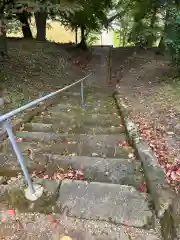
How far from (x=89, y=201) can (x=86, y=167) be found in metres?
0.66

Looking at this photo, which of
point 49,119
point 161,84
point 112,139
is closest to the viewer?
point 112,139

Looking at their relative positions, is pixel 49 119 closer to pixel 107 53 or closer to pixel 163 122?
pixel 163 122

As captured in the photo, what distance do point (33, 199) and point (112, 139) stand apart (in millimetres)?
1770

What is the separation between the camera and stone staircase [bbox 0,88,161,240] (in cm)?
199

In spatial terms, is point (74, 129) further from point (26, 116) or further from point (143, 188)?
point (143, 188)

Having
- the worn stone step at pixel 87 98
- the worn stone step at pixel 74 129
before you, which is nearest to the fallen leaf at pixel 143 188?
the worn stone step at pixel 74 129

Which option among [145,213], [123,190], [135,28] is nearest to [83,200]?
[123,190]

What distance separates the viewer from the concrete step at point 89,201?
2.03 meters

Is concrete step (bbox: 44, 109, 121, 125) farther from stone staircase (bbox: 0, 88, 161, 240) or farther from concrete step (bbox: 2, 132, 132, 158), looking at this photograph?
concrete step (bbox: 2, 132, 132, 158)

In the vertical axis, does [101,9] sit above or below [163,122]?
above

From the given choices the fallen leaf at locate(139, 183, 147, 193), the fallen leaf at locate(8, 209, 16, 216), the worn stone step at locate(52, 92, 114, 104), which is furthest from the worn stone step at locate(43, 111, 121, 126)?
the fallen leaf at locate(8, 209, 16, 216)

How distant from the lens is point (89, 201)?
2164mm

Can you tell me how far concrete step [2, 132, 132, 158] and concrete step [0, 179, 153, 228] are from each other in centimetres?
97

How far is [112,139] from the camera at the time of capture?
12.2ft
